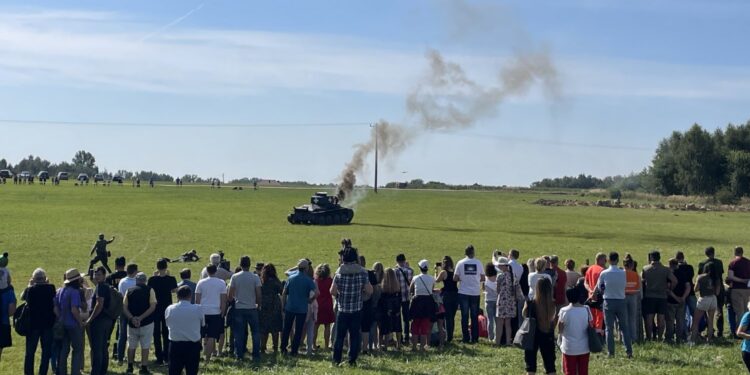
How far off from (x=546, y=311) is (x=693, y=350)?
4911 mm

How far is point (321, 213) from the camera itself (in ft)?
179

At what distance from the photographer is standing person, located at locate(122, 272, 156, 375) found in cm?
1233

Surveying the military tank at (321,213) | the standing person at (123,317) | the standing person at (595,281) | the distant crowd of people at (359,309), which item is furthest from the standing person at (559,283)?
the military tank at (321,213)

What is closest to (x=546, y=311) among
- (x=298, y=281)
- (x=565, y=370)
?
(x=565, y=370)

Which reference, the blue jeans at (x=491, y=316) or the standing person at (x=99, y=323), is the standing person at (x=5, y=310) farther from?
the blue jeans at (x=491, y=316)

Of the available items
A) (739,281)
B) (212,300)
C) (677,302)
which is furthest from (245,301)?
(739,281)

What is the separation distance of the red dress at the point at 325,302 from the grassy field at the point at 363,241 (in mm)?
753

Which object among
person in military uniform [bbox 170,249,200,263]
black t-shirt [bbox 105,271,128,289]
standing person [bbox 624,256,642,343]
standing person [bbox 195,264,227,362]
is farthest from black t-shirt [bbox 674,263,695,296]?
person in military uniform [bbox 170,249,200,263]

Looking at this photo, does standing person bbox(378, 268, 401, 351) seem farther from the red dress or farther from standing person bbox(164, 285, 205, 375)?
standing person bbox(164, 285, 205, 375)

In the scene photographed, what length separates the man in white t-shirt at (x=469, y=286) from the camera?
597 inches

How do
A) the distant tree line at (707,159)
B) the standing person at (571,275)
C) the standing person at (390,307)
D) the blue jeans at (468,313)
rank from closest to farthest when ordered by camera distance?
the standing person at (390,307)
the standing person at (571,275)
the blue jeans at (468,313)
the distant tree line at (707,159)

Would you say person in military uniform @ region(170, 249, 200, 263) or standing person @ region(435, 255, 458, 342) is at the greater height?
standing person @ region(435, 255, 458, 342)

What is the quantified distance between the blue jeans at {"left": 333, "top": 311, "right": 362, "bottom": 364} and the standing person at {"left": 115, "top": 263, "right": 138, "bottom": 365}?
3.42 m

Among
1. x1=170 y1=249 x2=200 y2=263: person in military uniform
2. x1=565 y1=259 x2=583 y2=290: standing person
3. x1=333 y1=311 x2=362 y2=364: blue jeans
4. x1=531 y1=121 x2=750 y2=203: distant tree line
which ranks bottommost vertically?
x1=170 y1=249 x2=200 y2=263: person in military uniform
